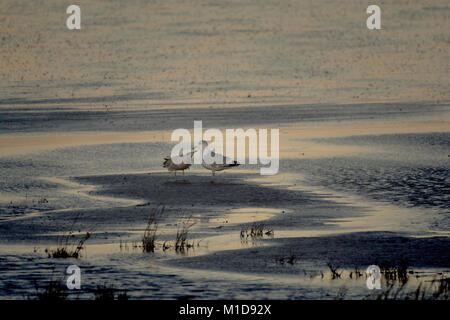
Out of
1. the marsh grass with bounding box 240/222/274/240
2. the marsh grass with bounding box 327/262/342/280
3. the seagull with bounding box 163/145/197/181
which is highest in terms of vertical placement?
the seagull with bounding box 163/145/197/181

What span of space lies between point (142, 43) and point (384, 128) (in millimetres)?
31228

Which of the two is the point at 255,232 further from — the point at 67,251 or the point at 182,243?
the point at 67,251

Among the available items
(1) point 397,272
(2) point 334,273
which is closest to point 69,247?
(2) point 334,273

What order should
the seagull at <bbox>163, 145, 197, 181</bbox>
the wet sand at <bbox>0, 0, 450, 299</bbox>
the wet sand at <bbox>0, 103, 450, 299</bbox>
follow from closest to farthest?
1. the wet sand at <bbox>0, 103, 450, 299</bbox>
2. the wet sand at <bbox>0, 0, 450, 299</bbox>
3. the seagull at <bbox>163, 145, 197, 181</bbox>

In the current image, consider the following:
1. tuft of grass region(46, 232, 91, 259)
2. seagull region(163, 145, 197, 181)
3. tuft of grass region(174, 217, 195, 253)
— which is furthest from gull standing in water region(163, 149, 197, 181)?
tuft of grass region(46, 232, 91, 259)

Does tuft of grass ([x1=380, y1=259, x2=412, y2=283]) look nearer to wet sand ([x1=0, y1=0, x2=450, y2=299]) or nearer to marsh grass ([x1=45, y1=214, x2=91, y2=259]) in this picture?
wet sand ([x1=0, y1=0, x2=450, y2=299])

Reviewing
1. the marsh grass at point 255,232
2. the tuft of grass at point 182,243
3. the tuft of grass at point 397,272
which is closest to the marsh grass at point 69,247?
the tuft of grass at point 182,243

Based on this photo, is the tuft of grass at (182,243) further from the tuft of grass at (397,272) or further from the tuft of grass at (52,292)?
the tuft of grass at (397,272)

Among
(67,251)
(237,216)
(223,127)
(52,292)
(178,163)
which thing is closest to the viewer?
(52,292)

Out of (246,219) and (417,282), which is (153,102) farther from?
(417,282)

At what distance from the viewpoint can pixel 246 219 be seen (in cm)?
1727

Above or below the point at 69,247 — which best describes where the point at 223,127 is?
above
